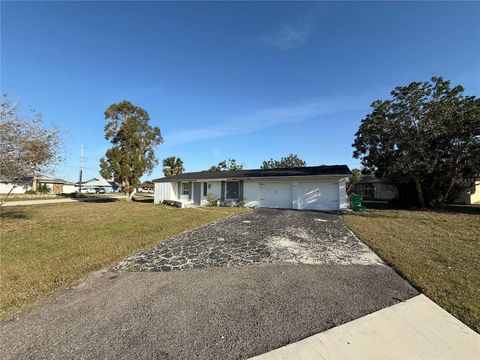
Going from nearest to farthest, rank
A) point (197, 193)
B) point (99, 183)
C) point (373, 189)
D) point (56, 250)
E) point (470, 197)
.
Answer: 1. point (56, 250)
2. point (197, 193)
3. point (470, 197)
4. point (373, 189)
5. point (99, 183)

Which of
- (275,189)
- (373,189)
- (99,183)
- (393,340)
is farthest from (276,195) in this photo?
(99,183)

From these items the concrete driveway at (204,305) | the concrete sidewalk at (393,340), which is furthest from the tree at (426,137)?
the concrete sidewalk at (393,340)

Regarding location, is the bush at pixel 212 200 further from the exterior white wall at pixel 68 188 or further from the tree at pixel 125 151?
the exterior white wall at pixel 68 188

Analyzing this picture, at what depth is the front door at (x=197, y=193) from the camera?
22.5m

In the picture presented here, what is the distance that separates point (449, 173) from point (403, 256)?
53.1 ft

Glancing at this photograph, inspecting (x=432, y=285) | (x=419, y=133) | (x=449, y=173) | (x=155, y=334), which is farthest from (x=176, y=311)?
(x=449, y=173)

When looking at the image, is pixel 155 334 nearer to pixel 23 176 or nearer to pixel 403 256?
pixel 403 256

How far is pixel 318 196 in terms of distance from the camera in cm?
1742

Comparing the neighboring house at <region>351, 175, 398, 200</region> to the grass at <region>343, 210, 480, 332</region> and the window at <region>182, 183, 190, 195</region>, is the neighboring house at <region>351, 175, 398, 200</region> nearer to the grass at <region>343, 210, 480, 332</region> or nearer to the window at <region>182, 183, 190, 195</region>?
the grass at <region>343, 210, 480, 332</region>

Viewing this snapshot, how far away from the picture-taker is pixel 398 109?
1789 centimetres

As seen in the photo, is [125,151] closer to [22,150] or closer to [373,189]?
[22,150]

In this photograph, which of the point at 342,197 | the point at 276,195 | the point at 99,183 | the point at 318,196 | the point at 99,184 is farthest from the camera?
the point at 99,183

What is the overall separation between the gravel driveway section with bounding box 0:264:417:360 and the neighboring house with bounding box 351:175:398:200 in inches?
1268

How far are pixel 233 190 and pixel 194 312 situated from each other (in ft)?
56.7
